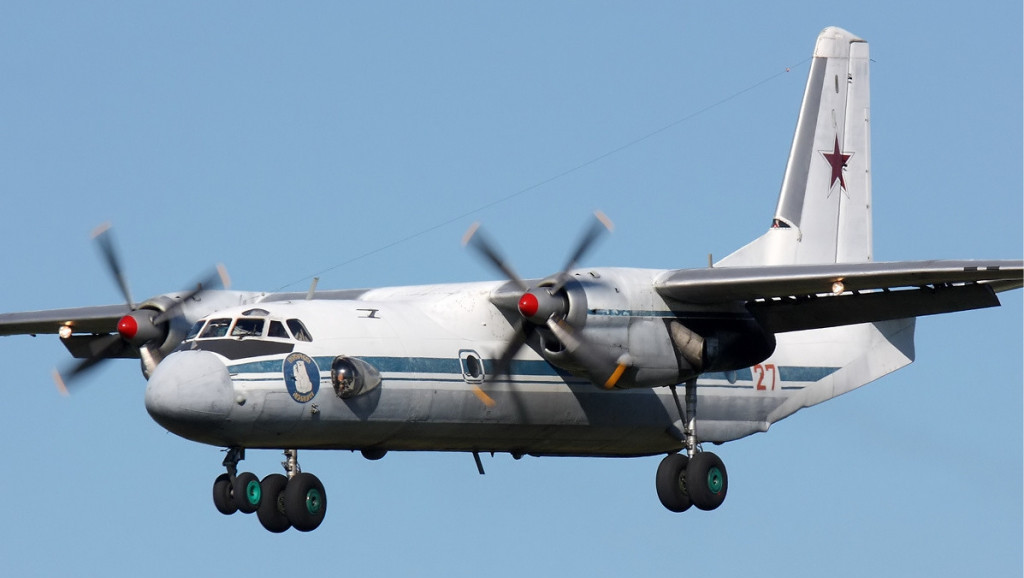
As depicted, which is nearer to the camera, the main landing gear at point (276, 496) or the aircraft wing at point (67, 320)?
the main landing gear at point (276, 496)

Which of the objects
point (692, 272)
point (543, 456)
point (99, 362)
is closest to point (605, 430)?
point (543, 456)

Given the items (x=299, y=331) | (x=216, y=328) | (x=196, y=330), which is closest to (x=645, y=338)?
(x=299, y=331)

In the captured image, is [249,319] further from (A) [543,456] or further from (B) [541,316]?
(A) [543,456]

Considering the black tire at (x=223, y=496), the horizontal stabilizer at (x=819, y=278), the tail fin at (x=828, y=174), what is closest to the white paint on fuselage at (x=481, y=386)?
the horizontal stabilizer at (x=819, y=278)

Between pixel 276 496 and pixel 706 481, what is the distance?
18.2ft

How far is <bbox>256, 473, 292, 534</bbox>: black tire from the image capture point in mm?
21578

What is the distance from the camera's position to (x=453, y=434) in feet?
72.6

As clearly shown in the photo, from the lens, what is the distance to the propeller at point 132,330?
23.3m

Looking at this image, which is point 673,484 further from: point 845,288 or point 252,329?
point 252,329

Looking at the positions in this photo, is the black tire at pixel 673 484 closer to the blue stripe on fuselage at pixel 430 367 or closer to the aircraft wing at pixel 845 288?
the blue stripe on fuselage at pixel 430 367

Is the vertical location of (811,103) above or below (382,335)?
above

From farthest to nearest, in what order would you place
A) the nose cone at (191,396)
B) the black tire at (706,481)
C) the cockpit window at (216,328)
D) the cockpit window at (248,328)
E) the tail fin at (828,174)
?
the tail fin at (828,174)
the black tire at (706,481)
the cockpit window at (216,328)
the cockpit window at (248,328)
the nose cone at (191,396)

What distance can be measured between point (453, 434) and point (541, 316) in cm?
198

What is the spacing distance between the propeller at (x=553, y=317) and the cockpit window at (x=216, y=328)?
3.33m
